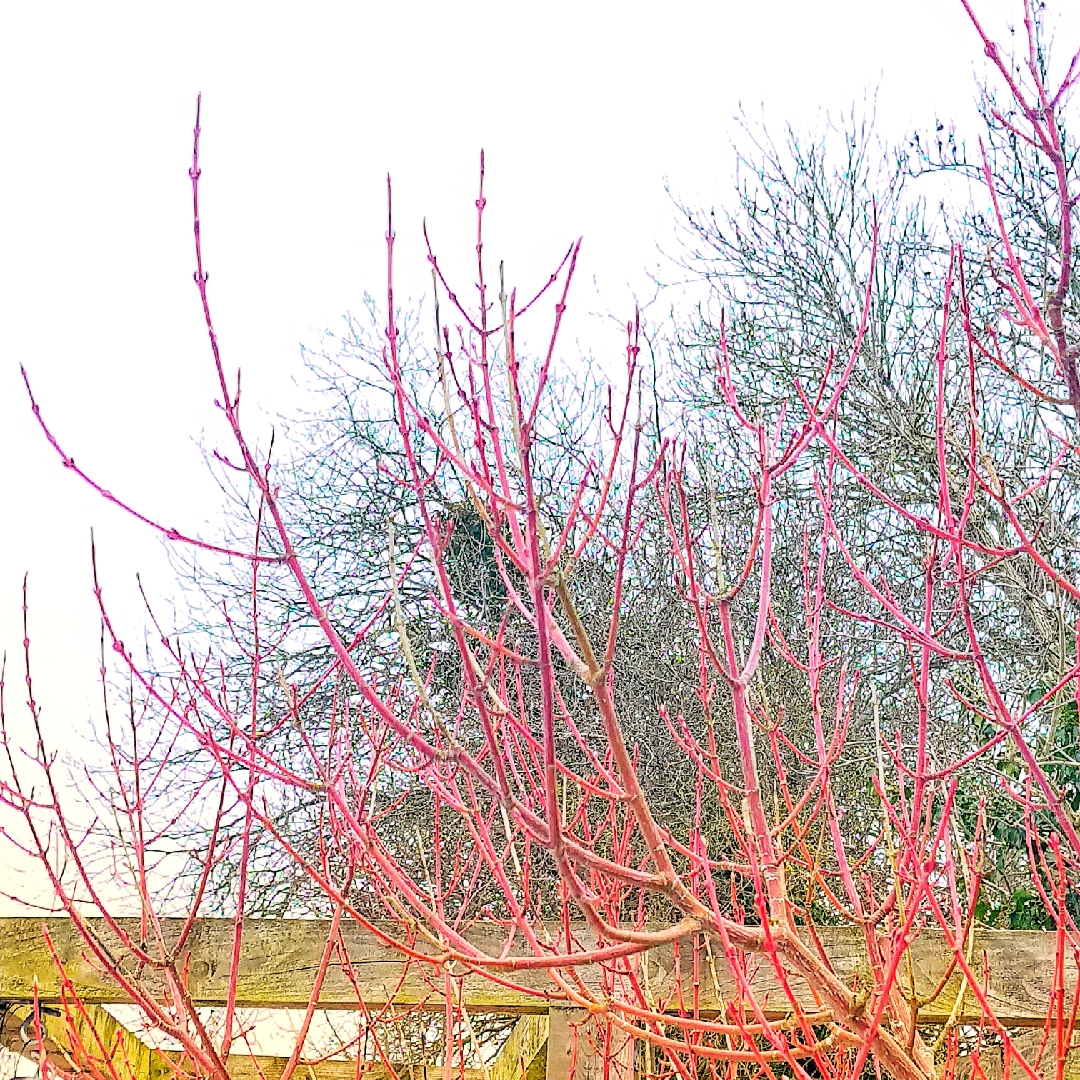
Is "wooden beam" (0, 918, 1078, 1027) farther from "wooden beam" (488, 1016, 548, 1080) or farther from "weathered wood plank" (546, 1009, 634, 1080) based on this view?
"wooden beam" (488, 1016, 548, 1080)

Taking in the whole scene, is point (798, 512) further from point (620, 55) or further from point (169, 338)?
point (169, 338)

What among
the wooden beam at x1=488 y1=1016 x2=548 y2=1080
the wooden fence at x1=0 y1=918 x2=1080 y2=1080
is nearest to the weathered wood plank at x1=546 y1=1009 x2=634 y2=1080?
the wooden fence at x1=0 y1=918 x2=1080 y2=1080

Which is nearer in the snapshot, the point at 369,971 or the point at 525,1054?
the point at 369,971

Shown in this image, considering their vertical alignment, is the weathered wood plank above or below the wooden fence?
below

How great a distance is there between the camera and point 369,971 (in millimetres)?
2373

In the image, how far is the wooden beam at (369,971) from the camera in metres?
2.22

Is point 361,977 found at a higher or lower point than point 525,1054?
higher

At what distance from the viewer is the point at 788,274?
682cm

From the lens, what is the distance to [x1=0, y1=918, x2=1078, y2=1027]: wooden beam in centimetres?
222

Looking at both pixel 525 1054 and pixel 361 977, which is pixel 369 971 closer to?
pixel 361 977

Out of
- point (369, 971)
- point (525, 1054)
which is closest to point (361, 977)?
point (369, 971)

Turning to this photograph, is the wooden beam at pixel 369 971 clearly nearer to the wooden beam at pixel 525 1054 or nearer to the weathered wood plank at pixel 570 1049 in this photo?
the weathered wood plank at pixel 570 1049

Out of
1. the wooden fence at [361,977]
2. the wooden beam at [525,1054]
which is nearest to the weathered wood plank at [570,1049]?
the wooden fence at [361,977]

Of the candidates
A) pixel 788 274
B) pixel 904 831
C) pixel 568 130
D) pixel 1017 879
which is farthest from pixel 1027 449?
pixel 568 130
